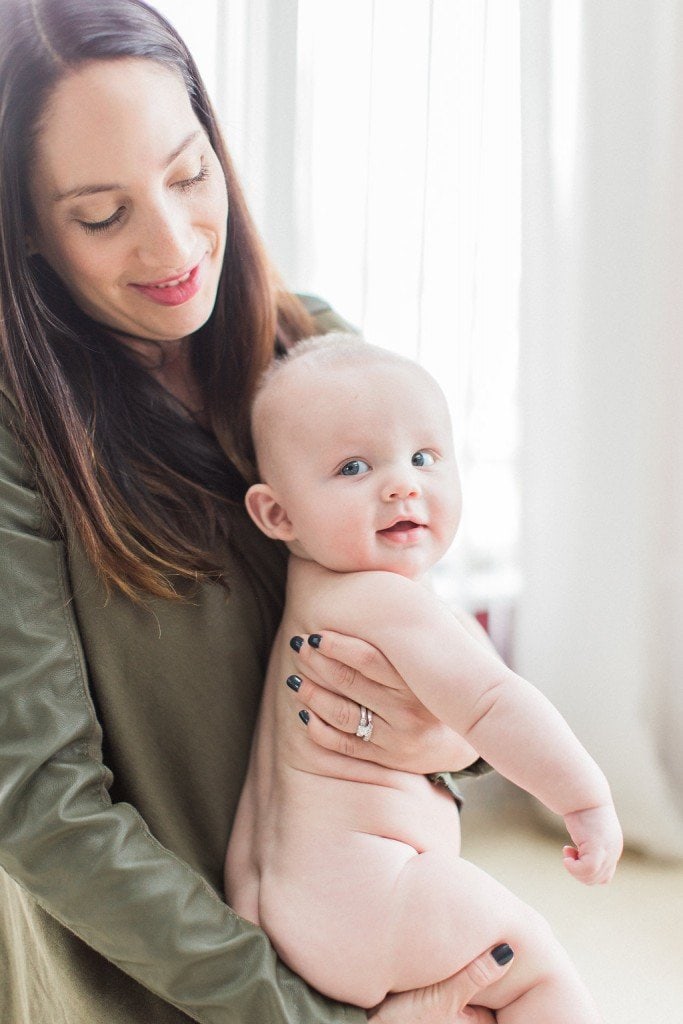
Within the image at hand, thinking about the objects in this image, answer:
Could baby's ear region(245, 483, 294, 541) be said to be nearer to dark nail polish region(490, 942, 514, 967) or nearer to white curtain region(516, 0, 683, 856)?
dark nail polish region(490, 942, 514, 967)

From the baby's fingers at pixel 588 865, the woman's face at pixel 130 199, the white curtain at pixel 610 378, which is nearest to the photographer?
the baby's fingers at pixel 588 865

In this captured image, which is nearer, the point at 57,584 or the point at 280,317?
the point at 57,584

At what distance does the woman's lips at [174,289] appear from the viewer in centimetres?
123

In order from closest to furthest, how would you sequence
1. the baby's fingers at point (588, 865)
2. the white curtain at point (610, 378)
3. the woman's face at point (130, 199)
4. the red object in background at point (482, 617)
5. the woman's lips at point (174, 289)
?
the baby's fingers at point (588, 865) → the woman's face at point (130, 199) → the woman's lips at point (174, 289) → the white curtain at point (610, 378) → the red object in background at point (482, 617)

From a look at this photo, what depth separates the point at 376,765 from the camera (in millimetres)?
1145

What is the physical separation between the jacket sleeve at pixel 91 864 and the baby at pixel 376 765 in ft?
0.17

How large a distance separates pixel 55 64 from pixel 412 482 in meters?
0.59

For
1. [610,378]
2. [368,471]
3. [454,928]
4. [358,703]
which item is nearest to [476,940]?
[454,928]

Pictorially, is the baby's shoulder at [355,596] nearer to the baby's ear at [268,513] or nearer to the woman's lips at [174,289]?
the baby's ear at [268,513]

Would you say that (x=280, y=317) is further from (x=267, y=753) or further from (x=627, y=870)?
(x=627, y=870)

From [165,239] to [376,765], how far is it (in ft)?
2.10

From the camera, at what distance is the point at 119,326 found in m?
1.29

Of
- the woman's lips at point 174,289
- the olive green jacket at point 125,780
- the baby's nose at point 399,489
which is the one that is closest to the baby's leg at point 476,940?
the olive green jacket at point 125,780

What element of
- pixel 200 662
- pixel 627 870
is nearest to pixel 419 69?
pixel 200 662
